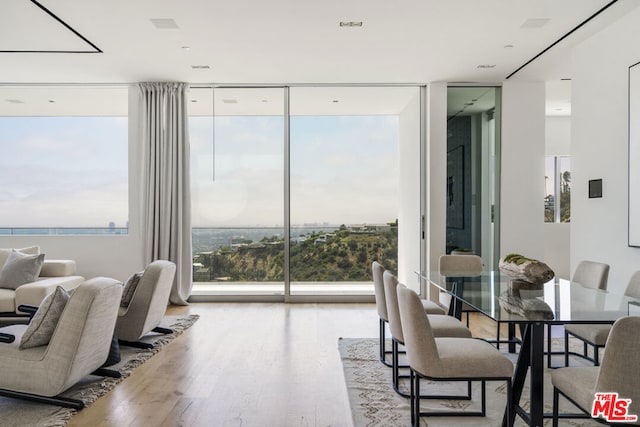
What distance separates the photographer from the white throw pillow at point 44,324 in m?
3.18

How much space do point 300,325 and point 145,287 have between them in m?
1.81

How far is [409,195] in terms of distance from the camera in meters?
7.41

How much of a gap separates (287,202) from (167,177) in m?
1.61

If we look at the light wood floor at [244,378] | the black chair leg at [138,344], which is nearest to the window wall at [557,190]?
the light wood floor at [244,378]

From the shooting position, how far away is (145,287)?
4.55 meters

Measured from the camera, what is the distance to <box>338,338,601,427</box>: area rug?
2973 millimetres

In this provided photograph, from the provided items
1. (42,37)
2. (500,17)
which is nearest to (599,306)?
(500,17)

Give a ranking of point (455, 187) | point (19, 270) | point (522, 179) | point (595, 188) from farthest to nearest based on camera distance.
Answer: point (455, 187) < point (522, 179) < point (19, 270) < point (595, 188)

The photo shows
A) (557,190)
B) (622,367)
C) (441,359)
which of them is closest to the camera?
(622,367)

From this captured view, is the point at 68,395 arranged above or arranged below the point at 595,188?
below

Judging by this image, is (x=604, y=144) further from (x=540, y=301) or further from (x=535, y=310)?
(x=535, y=310)

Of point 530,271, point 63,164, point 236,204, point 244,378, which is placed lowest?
point 244,378

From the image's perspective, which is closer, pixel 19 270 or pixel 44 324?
pixel 44 324

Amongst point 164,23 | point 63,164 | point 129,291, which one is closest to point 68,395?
point 129,291
